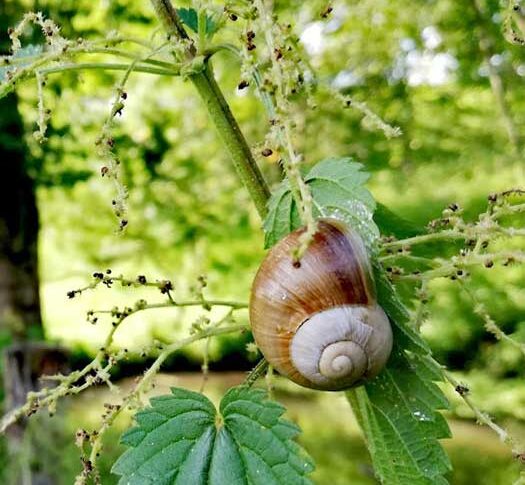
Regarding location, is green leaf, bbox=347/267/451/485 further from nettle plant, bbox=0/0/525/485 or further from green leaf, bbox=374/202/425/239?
green leaf, bbox=374/202/425/239

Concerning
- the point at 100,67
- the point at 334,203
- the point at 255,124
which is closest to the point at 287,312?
the point at 334,203

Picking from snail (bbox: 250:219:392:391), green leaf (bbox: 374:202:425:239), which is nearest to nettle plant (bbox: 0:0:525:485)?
snail (bbox: 250:219:392:391)

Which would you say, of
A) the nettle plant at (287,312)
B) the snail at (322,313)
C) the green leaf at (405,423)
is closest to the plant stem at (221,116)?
the nettle plant at (287,312)

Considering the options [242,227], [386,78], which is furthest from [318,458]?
[386,78]

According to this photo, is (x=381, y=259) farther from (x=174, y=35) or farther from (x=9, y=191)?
(x=9, y=191)

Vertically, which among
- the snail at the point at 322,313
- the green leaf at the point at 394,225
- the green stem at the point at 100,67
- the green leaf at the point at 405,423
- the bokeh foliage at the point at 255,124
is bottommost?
the green leaf at the point at 405,423

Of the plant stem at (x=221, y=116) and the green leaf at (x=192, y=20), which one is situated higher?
the green leaf at (x=192, y=20)

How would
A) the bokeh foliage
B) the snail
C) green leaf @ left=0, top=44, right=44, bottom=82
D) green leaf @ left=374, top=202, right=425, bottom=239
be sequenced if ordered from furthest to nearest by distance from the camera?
1. the bokeh foliage
2. green leaf @ left=374, top=202, right=425, bottom=239
3. green leaf @ left=0, top=44, right=44, bottom=82
4. the snail

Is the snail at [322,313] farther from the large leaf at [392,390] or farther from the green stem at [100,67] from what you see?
the green stem at [100,67]

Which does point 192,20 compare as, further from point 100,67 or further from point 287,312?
point 287,312

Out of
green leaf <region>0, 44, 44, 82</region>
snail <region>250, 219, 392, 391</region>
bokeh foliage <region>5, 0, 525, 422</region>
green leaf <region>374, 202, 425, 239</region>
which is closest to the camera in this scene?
snail <region>250, 219, 392, 391</region>
